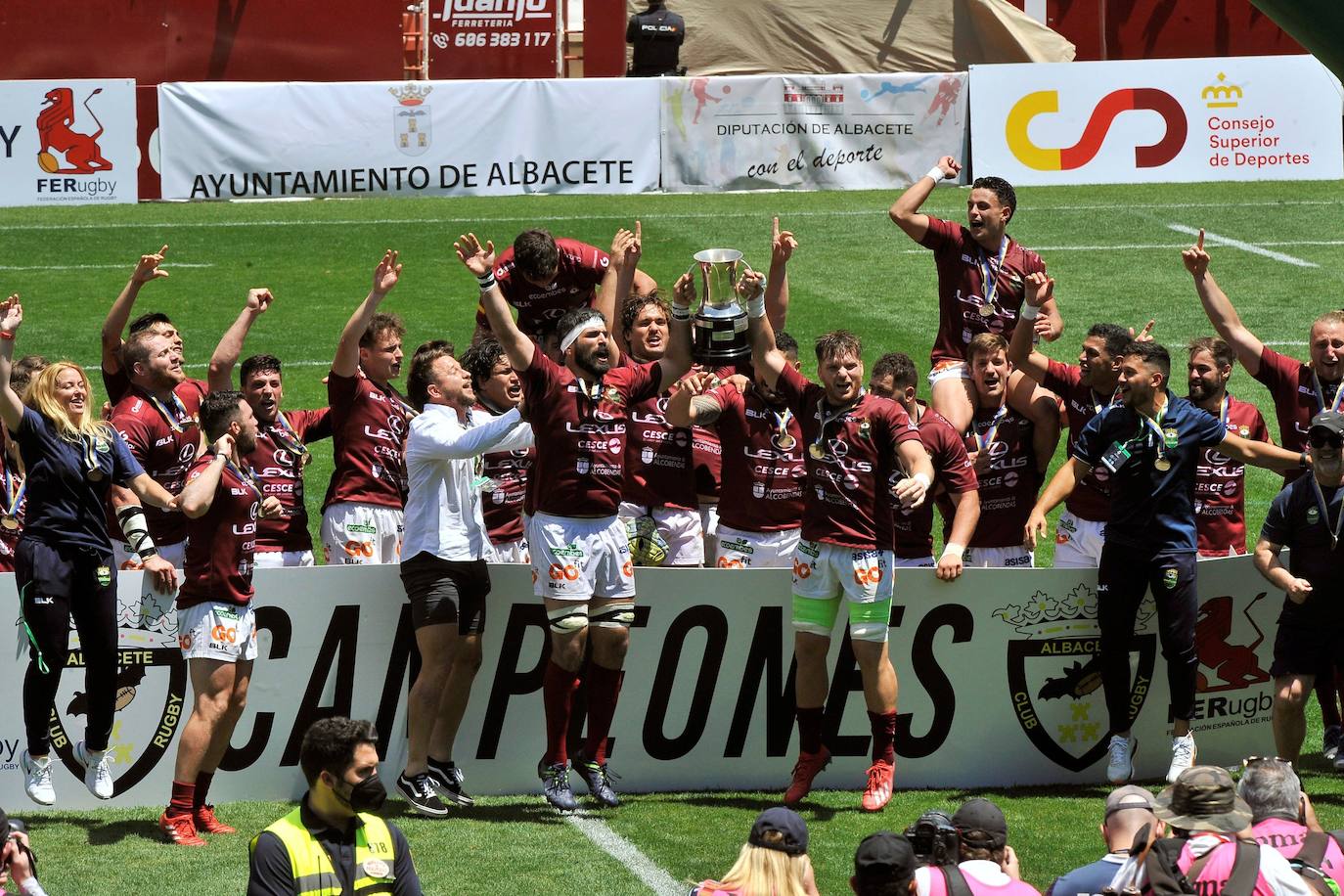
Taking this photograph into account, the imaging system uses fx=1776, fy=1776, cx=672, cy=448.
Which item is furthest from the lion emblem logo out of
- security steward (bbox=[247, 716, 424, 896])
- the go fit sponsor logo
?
security steward (bbox=[247, 716, 424, 896])

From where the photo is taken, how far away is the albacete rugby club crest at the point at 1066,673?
28.9ft

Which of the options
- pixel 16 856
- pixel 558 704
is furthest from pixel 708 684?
pixel 16 856

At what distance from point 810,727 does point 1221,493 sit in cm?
303

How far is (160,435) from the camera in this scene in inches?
348

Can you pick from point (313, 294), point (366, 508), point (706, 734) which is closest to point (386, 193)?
point (313, 294)

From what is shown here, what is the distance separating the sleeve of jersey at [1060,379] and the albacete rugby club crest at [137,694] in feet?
16.0

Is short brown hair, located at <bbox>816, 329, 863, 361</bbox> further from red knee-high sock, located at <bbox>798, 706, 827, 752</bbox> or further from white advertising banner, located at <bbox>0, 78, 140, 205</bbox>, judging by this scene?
white advertising banner, located at <bbox>0, 78, 140, 205</bbox>

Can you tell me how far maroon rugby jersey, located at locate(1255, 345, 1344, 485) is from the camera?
966cm

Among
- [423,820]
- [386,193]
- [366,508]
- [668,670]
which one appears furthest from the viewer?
[386,193]

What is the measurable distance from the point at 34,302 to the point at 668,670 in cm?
1335

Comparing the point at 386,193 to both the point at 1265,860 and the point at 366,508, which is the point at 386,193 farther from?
the point at 1265,860

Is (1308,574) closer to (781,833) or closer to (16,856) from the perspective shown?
(781,833)

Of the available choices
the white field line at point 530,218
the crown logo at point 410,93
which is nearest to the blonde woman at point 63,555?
the white field line at point 530,218

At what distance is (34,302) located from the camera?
64.6 feet
